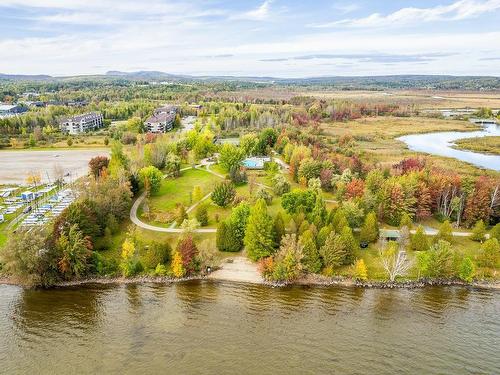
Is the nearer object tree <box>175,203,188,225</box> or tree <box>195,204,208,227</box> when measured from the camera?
tree <box>175,203,188,225</box>

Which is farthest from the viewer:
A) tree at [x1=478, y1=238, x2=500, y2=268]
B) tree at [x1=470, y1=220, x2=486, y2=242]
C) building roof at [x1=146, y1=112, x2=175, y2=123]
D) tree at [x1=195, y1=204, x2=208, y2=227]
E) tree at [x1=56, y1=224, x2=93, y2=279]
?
building roof at [x1=146, y1=112, x2=175, y2=123]

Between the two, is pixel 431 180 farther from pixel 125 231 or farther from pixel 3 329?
pixel 3 329

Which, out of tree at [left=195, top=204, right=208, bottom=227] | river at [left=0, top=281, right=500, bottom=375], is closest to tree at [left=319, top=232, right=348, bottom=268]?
river at [left=0, top=281, right=500, bottom=375]

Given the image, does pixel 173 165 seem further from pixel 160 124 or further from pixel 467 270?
pixel 467 270

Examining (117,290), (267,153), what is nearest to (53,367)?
(117,290)

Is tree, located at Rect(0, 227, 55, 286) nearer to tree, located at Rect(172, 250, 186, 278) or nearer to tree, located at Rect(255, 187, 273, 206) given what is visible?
tree, located at Rect(172, 250, 186, 278)

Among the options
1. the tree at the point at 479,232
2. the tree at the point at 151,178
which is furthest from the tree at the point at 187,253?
the tree at the point at 479,232

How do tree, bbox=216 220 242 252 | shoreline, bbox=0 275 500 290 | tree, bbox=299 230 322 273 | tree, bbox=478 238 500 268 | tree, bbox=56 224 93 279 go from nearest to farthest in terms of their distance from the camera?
tree, bbox=56 224 93 279, shoreline, bbox=0 275 500 290, tree, bbox=299 230 322 273, tree, bbox=478 238 500 268, tree, bbox=216 220 242 252
